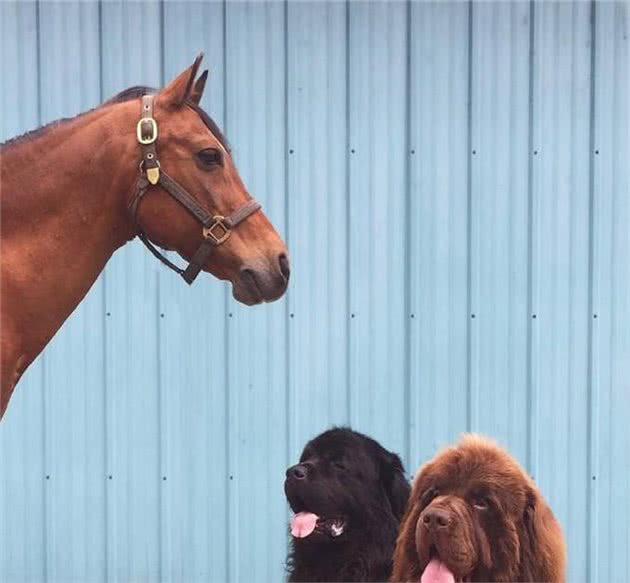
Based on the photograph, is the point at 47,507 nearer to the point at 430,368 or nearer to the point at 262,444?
the point at 262,444

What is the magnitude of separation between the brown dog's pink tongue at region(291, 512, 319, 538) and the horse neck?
1.15 metres

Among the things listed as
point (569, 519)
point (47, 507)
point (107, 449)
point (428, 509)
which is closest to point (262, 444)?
point (107, 449)

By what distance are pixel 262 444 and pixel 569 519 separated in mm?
1565

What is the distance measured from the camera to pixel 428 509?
7.80 ft

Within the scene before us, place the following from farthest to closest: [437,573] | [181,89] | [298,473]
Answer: [298,473] < [181,89] < [437,573]

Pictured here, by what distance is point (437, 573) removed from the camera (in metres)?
2.45

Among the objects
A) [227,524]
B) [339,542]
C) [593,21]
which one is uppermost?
[593,21]

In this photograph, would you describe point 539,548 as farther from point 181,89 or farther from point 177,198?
point 181,89

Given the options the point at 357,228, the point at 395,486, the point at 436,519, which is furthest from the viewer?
the point at 357,228

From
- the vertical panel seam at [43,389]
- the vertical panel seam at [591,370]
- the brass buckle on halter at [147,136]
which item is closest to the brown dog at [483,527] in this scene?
the brass buckle on halter at [147,136]

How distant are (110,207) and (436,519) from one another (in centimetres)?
131

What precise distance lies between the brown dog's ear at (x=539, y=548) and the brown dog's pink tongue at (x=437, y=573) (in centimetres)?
22

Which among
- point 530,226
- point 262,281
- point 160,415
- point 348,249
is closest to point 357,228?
point 348,249

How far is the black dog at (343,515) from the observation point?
305cm
